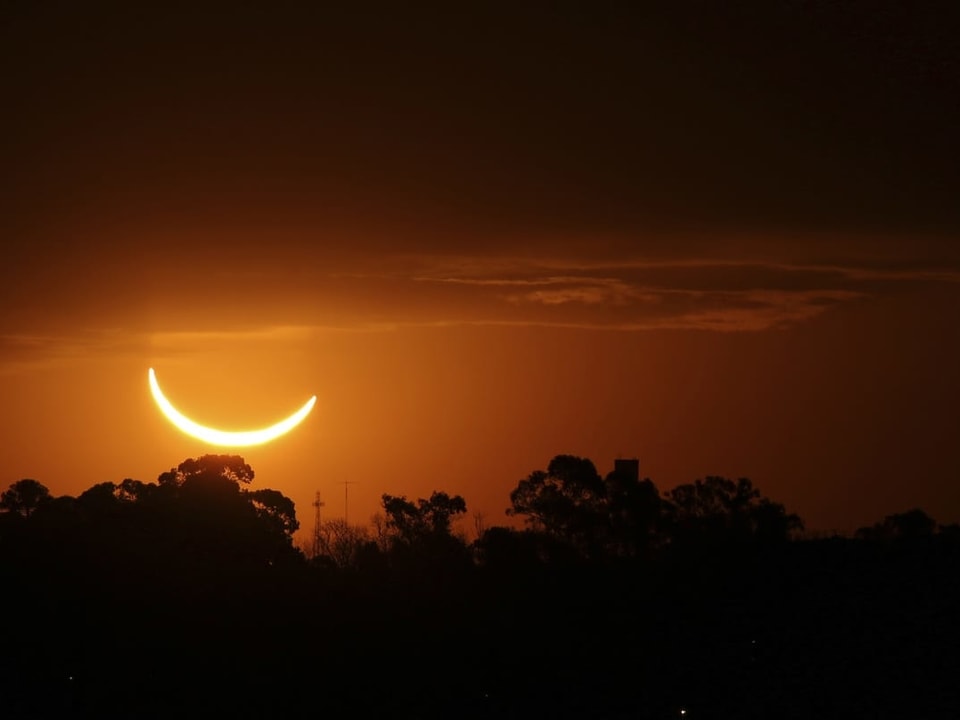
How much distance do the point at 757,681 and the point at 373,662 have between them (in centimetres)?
1375

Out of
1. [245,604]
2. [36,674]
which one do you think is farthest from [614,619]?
[36,674]

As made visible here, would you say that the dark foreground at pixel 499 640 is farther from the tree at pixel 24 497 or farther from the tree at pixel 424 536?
the tree at pixel 24 497

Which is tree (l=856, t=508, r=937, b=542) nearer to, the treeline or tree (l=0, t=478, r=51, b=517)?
the treeline

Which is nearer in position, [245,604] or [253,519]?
[245,604]

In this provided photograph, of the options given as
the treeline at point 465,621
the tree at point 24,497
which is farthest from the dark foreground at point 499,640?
the tree at point 24,497

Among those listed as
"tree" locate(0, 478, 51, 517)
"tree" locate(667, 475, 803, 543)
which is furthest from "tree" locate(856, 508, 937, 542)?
"tree" locate(0, 478, 51, 517)

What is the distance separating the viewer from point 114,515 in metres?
75.6

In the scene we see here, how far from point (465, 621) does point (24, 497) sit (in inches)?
1905

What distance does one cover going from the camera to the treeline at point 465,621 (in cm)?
5362

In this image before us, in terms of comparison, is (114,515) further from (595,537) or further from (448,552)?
(595,537)

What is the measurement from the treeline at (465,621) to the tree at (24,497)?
22846mm

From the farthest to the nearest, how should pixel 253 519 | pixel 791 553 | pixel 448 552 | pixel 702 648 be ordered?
pixel 253 519, pixel 448 552, pixel 791 553, pixel 702 648

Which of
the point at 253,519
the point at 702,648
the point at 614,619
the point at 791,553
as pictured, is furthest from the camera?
the point at 253,519

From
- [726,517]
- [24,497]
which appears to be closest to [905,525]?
[726,517]
